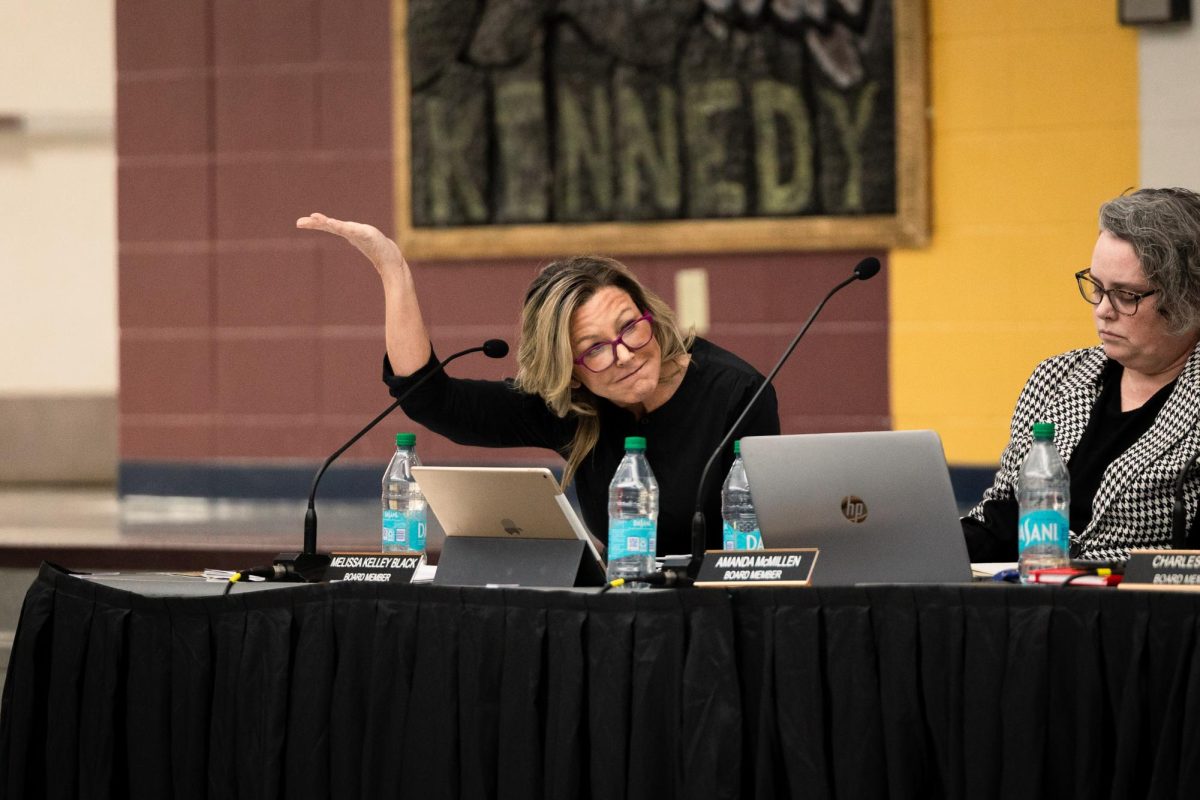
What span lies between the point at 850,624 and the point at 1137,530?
2.18 ft

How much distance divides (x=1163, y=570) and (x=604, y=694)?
721mm

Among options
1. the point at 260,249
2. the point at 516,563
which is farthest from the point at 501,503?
the point at 260,249

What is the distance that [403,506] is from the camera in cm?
274

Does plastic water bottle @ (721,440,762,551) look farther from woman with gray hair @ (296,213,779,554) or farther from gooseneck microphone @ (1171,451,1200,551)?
gooseneck microphone @ (1171,451,1200,551)

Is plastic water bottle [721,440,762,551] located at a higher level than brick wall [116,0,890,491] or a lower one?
lower

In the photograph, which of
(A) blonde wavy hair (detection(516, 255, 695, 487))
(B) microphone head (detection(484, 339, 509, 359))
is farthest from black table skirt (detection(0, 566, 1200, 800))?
(A) blonde wavy hair (detection(516, 255, 695, 487))

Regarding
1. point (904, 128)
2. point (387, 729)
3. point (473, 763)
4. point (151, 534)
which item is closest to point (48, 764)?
point (387, 729)

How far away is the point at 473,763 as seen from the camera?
211cm

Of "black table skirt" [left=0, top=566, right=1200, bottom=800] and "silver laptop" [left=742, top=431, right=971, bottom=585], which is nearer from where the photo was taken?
"black table skirt" [left=0, top=566, right=1200, bottom=800]

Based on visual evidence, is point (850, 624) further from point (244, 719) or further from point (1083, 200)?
point (1083, 200)

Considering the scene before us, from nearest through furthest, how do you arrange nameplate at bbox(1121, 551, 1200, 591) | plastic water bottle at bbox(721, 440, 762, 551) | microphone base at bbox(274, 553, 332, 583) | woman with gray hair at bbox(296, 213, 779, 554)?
1. nameplate at bbox(1121, 551, 1200, 591)
2. microphone base at bbox(274, 553, 332, 583)
3. plastic water bottle at bbox(721, 440, 762, 551)
4. woman with gray hair at bbox(296, 213, 779, 554)

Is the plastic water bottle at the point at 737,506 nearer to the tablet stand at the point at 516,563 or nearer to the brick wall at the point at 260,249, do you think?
the tablet stand at the point at 516,563

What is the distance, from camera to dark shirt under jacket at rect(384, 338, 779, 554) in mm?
2746

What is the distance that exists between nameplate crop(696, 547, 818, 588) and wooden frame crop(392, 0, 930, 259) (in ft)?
11.5
